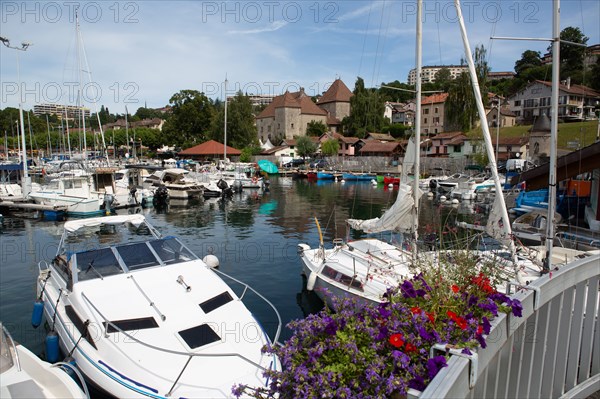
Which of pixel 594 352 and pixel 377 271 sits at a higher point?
pixel 594 352

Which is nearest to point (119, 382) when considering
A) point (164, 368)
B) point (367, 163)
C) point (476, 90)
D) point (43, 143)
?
point (164, 368)

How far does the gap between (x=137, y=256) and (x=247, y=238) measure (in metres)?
15.1

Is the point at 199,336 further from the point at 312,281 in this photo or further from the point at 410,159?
the point at 410,159

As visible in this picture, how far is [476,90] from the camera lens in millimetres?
14297

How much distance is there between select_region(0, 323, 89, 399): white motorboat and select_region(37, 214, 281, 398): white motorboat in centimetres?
87

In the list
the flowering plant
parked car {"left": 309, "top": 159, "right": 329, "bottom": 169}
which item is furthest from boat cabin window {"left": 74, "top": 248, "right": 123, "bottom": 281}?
parked car {"left": 309, "top": 159, "right": 329, "bottom": 169}

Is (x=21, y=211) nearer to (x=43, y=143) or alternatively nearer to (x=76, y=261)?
(x=76, y=261)

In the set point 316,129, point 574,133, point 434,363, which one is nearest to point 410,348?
point 434,363

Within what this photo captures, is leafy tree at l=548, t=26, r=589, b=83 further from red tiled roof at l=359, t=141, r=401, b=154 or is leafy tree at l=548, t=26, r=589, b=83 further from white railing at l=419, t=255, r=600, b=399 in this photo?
white railing at l=419, t=255, r=600, b=399

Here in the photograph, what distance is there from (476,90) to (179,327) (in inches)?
473

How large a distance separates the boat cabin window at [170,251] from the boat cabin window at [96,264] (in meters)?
1.07

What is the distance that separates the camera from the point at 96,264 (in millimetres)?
10414

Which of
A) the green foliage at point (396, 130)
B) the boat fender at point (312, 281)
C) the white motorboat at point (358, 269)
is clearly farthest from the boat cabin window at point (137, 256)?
the green foliage at point (396, 130)

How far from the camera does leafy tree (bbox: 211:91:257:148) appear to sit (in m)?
88.8
